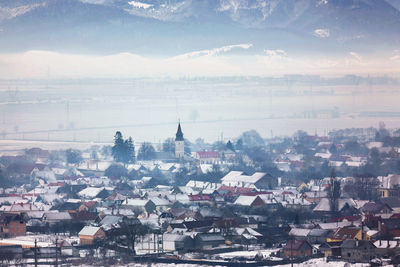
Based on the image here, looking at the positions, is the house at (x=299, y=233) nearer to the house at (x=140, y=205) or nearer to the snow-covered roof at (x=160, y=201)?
the house at (x=140, y=205)

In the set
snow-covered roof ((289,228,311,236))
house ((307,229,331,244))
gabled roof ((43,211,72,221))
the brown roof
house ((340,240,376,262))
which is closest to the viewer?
house ((340,240,376,262))

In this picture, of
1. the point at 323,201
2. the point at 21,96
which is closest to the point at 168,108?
the point at 21,96

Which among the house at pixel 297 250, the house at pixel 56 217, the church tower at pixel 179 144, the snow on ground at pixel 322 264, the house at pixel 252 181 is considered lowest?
the snow on ground at pixel 322 264

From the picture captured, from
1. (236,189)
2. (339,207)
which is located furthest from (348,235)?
(236,189)

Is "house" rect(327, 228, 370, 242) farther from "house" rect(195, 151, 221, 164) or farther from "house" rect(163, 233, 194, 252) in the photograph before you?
"house" rect(195, 151, 221, 164)

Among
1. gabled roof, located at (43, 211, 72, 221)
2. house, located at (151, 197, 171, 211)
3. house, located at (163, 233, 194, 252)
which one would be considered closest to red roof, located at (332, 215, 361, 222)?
house, located at (163, 233, 194, 252)

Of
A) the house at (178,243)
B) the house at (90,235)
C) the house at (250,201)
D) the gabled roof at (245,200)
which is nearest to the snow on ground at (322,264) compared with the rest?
the house at (178,243)

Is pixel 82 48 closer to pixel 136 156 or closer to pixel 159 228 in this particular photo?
pixel 136 156
